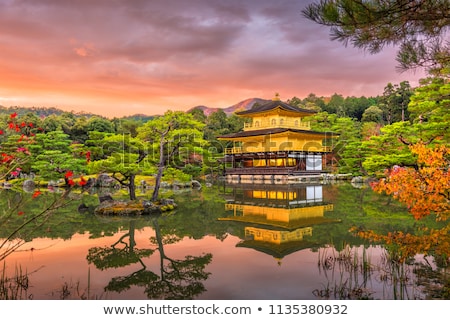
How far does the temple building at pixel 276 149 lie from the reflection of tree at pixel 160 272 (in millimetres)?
19389

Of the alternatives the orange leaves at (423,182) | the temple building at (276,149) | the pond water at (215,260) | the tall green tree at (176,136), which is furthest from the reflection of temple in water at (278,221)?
the temple building at (276,149)

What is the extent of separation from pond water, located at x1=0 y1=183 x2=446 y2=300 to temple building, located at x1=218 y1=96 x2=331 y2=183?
54.6 ft

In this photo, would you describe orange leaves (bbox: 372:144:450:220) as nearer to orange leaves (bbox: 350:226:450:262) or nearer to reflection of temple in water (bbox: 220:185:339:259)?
orange leaves (bbox: 350:226:450:262)

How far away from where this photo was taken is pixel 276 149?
28625 mm

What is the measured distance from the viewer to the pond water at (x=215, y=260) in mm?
4297

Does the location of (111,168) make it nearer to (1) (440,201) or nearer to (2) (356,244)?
(2) (356,244)

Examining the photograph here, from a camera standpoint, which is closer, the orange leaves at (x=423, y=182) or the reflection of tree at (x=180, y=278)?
the reflection of tree at (x=180, y=278)

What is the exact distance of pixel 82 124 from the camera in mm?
33469

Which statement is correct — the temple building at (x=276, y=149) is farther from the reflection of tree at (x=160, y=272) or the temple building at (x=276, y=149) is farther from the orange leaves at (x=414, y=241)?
the reflection of tree at (x=160, y=272)

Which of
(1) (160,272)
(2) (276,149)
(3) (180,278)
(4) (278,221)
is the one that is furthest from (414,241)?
(2) (276,149)
